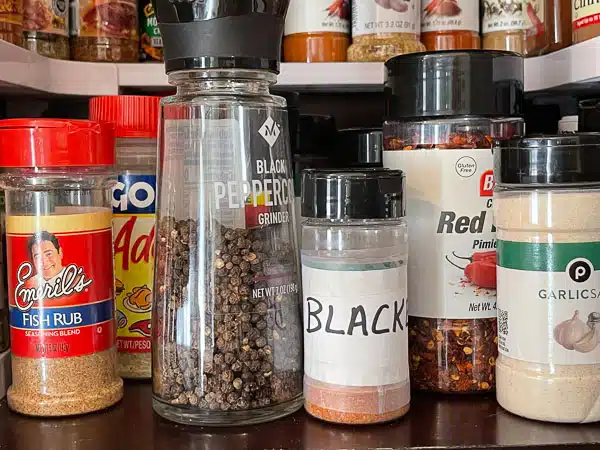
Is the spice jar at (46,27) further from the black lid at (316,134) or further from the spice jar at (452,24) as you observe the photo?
the spice jar at (452,24)

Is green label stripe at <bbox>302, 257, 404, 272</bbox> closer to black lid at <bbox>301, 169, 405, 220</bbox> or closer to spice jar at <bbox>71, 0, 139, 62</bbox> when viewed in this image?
black lid at <bbox>301, 169, 405, 220</bbox>

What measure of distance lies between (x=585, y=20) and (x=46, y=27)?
537mm

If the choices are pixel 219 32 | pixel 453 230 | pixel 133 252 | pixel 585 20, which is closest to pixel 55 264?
pixel 133 252

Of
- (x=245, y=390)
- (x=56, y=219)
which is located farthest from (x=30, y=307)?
(x=245, y=390)

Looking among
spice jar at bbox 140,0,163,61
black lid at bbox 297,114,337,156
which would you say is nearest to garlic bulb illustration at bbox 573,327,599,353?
black lid at bbox 297,114,337,156

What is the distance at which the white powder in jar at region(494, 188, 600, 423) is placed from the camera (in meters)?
0.59

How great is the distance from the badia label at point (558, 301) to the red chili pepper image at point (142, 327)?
13.1 inches

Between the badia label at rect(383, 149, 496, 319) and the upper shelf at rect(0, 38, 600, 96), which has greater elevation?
the upper shelf at rect(0, 38, 600, 96)

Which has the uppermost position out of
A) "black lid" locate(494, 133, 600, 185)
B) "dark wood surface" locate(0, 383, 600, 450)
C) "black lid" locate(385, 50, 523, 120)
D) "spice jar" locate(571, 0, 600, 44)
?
"spice jar" locate(571, 0, 600, 44)

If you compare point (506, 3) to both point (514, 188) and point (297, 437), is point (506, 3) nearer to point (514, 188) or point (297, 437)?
point (514, 188)

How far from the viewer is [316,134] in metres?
0.86

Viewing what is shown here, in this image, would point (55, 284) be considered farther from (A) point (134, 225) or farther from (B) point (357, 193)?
(B) point (357, 193)

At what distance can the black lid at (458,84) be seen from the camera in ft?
2.16

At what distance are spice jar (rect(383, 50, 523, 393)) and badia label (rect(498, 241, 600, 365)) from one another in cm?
6
